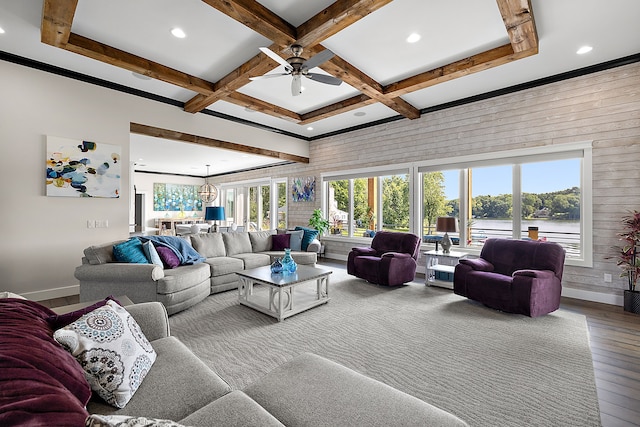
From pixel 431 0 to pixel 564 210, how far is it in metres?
3.64

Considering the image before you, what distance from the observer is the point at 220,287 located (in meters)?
4.36

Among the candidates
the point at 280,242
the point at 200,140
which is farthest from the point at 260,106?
the point at 280,242

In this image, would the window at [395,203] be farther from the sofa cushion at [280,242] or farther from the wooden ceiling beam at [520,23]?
the wooden ceiling beam at [520,23]

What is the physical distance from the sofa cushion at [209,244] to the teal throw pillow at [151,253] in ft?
3.44

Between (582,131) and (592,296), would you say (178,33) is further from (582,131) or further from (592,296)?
(592,296)

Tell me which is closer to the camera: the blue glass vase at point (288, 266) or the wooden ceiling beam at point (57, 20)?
the wooden ceiling beam at point (57, 20)

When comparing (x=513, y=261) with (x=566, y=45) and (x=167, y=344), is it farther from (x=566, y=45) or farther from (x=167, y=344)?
(x=167, y=344)

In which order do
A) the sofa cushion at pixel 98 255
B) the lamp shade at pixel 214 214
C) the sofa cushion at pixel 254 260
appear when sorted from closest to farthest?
the sofa cushion at pixel 98 255
the sofa cushion at pixel 254 260
the lamp shade at pixel 214 214

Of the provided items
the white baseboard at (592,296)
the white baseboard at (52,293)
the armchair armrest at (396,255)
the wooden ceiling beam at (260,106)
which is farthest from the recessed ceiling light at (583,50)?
the white baseboard at (52,293)

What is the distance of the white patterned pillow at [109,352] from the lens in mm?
1159

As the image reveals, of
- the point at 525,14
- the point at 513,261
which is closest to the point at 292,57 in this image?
the point at 525,14

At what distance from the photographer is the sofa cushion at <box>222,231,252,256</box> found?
5.31 m

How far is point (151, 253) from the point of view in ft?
12.2

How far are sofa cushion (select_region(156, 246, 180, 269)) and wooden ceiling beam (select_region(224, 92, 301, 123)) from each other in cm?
252
